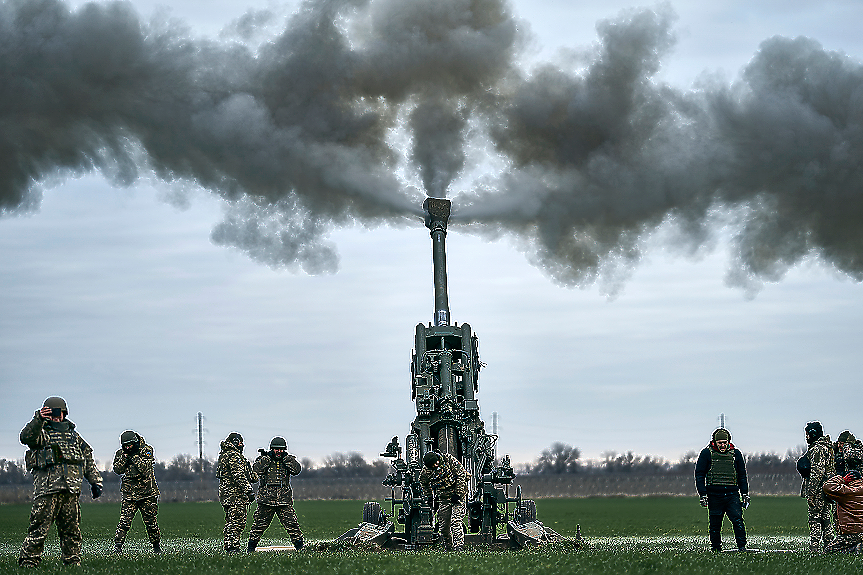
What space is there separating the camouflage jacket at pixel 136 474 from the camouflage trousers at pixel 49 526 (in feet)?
16.6

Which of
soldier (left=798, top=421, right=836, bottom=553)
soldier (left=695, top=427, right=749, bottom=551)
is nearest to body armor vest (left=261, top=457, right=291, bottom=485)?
soldier (left=695, top=427, right=749, bottom=551)

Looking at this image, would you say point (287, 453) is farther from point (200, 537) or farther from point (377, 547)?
point (200, 537)

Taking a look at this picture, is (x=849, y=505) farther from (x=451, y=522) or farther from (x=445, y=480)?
(x=445, y=480)

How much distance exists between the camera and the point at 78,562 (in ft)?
59.5

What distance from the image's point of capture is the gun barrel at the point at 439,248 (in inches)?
1131

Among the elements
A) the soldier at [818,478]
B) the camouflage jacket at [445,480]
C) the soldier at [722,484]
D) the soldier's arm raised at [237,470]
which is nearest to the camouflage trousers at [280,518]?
the soldier's arm raised at [237,470]

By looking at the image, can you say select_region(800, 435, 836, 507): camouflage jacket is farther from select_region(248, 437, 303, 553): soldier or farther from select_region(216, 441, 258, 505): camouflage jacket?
select_region(216, 441, 258, 505): camouflage jacket

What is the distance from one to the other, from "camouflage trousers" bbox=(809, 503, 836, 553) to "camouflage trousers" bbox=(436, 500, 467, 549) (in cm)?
734

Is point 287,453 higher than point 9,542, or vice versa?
point 287,453

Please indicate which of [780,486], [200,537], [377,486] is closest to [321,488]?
[377,486]

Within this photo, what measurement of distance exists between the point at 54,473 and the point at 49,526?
2.80 ft

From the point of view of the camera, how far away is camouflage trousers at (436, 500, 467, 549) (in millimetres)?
23016

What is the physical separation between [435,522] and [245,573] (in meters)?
8.01

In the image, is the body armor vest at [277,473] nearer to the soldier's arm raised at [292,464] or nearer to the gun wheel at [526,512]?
the soldier's arm raised at [292,464]
